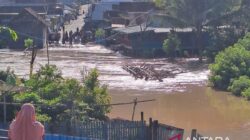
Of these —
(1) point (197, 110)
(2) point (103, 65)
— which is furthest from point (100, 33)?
(1) point (197, 110)

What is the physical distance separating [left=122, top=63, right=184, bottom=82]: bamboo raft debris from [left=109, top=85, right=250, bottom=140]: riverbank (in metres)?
2.17

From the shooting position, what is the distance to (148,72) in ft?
80.7

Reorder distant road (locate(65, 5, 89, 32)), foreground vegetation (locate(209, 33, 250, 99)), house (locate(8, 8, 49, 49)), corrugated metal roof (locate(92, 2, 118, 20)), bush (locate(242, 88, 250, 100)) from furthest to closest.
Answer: corrugated metal roof (locate(92, 2, 118, 20)) → distant road (locate(65, 5, 89, 32)) → house (locate(8, 8, 49, 49)) → foreground vegetation (locate(209, 33, 250, 99)) → bush (locate(242, 88, 250, 100))

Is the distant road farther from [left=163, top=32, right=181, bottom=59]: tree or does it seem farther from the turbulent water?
[left=163, top=32, right=181, bottom=59]: tree

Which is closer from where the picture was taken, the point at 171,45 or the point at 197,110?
the point at 197,110

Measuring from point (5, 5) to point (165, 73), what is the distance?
23.9 m

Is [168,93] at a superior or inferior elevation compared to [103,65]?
inferior

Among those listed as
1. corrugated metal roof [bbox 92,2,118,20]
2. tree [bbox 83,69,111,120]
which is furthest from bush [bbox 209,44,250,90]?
corrugated metal roof [bbox 92,2,118,20]

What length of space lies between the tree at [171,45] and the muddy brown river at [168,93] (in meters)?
0.69

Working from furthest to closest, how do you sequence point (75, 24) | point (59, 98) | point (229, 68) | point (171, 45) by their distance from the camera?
point (75, 24), point (171, 45), point (229, 68), point (59, 98)

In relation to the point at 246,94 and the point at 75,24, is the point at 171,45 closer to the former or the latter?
the point at 246,94

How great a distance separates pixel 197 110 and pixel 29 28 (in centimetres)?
1812

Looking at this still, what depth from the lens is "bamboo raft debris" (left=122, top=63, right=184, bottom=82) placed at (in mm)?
24047

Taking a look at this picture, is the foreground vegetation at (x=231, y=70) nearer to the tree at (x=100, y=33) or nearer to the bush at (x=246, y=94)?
the bush at (x=246, y=94)
